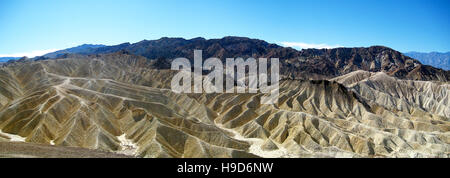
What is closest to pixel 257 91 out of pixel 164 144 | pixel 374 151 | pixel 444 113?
pixel 374 151

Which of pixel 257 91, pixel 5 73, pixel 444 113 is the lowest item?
pixel 444 113

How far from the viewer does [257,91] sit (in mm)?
156125

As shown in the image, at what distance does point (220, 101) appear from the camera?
144 meters

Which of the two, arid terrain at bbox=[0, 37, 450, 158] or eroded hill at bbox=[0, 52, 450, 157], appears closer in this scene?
arid terrain at bbox=[0, 37, 450, 158]

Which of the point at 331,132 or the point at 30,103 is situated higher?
the point at 30,103

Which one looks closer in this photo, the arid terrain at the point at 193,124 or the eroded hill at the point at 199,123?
the arid terrain at the point at 193,124

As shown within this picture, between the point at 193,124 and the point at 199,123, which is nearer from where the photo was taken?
the point at 193,124

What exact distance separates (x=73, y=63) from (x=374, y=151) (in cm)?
15979

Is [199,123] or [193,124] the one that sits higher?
[193,124]

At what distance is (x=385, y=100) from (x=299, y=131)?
116 meters

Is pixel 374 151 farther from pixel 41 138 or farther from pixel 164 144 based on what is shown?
pixel 41 138
